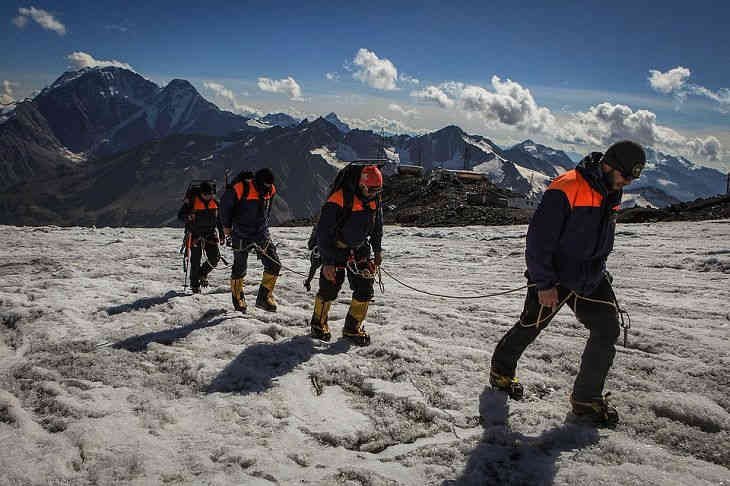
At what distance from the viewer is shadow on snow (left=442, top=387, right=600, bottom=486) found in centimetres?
397

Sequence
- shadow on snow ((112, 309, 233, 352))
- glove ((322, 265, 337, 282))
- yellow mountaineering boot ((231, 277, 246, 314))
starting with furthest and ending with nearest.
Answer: yellow mountaineering boot ((231, 277, 246, 314)), glove ((322, 265, 337, 282)), shadow on snow ((112, 309, 233, 352))

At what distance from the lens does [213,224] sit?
1011cm

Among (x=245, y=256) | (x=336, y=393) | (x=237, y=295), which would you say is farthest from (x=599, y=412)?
(x=245, y=256)

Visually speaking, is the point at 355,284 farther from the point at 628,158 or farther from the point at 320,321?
the point at 628,158

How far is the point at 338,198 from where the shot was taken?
6383 millimetres

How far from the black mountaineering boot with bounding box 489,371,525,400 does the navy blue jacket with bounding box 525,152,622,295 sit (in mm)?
1424

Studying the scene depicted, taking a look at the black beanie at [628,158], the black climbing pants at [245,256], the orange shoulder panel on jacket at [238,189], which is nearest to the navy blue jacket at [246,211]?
the orange shoulder panel on jacket at [238,189]

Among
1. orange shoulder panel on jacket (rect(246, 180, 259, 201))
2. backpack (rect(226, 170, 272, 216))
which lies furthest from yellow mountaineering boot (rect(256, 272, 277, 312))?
orange shoulder panel on jacket (rect(246, 180, 259, 201))

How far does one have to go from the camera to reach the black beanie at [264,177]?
850 centimetres

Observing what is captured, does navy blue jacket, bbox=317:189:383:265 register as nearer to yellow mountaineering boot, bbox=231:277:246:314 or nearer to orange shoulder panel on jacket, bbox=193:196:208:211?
yellow mountaineering boot, bbox=231:277:246:314

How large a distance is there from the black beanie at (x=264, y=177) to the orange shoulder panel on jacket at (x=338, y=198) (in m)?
2.54

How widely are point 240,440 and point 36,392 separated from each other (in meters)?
2.69

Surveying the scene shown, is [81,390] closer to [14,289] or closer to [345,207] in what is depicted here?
[345,207]

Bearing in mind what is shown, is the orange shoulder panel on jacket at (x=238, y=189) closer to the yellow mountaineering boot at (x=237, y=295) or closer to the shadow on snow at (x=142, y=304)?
the yellow mountaineering boot at (x=237, y=295)
